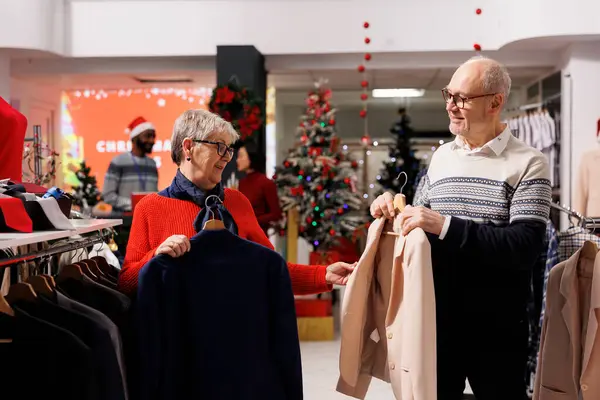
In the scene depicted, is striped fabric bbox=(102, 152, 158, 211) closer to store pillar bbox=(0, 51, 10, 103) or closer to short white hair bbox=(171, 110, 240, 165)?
store pillar bbox=(0, 51, 10, 103)

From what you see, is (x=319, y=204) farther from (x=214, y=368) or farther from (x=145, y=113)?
(x=214, y=368)

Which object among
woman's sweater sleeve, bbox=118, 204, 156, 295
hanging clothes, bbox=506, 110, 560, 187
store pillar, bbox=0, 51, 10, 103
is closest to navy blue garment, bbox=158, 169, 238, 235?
woman's sweater sleeve, bbox=118, 204, 156, 295

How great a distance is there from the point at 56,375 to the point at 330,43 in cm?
613

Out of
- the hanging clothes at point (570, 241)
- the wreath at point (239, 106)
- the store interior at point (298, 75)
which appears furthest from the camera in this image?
the wreath at point (239, 106)

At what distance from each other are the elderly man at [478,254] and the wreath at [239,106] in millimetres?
4904

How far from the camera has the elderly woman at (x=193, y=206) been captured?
7.77 feet

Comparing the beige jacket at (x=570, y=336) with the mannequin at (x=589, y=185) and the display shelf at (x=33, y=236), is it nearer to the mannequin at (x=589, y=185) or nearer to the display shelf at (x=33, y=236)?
the display shelf at (x=33, y=236)

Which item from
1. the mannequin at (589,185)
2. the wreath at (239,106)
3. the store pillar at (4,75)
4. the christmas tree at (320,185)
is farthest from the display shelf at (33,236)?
the store pillar at (4,75)

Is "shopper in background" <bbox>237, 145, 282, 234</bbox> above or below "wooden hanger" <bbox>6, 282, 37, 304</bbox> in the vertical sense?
above

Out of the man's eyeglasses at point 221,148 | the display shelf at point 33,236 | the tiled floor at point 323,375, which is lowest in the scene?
the tiled floor at point 323,375

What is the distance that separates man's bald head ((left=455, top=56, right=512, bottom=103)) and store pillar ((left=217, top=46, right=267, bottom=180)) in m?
5.15

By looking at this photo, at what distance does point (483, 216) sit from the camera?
232 cm

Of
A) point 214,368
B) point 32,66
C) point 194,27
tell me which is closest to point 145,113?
point 32,66

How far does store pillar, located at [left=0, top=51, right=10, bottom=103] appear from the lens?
25.4 ft
